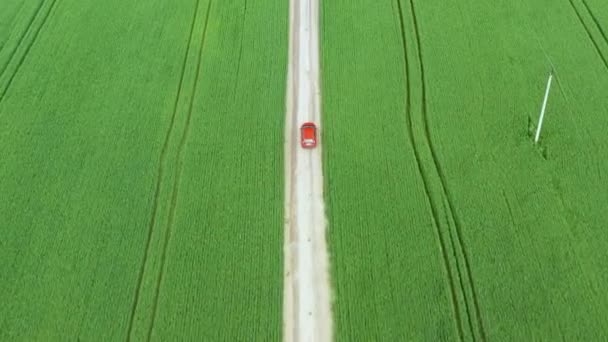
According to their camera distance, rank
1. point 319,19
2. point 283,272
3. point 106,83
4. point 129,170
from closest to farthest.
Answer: point 283,272 → point 129,170 → point 106,83 → point 319,19

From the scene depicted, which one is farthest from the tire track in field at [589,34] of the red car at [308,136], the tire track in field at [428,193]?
the red car at [308,136]

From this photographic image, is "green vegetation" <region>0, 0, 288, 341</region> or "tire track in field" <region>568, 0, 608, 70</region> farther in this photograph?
"tire track in field" <region>568, 0, 608, 70</region>

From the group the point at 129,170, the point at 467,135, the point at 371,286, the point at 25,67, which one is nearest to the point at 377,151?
the point at 467,135

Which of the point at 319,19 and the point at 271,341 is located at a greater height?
the point at 319,19

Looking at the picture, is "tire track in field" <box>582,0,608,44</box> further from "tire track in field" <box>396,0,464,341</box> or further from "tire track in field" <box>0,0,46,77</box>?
"tire track in field" <box>0,0,46,77</box>

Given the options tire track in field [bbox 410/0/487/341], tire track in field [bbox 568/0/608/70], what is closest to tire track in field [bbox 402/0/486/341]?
tire track in field [bbox 410/0/487/341]

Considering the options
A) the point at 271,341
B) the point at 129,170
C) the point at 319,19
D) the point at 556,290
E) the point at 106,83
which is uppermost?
the point at 319,19

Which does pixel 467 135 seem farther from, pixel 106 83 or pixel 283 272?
pixel 106 83
